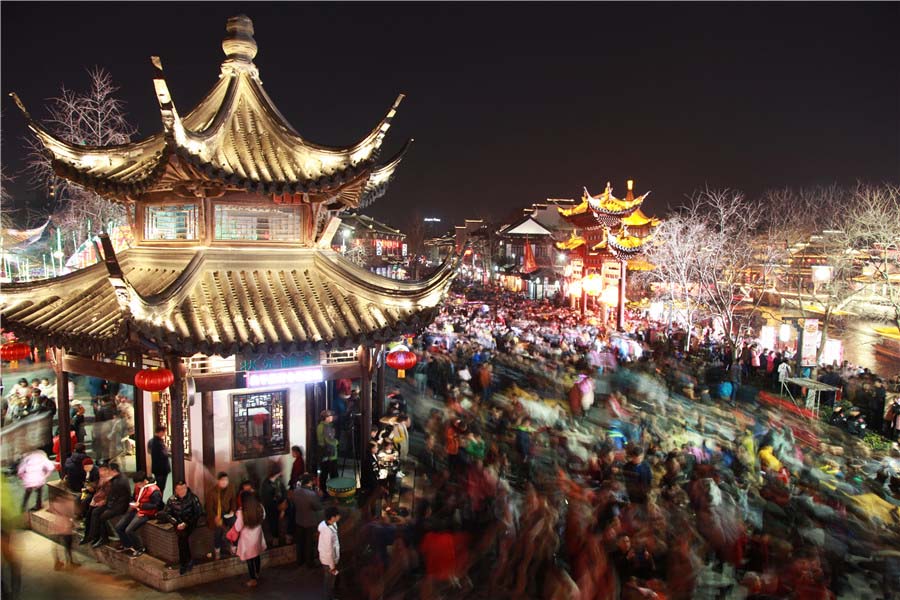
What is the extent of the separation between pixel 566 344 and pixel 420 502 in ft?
43.7

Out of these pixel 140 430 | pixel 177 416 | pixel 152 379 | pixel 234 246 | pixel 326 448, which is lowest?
pixel 326 448

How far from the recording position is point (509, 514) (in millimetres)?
7949

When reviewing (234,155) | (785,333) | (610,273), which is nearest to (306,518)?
(234,155)

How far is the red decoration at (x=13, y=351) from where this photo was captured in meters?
10.5

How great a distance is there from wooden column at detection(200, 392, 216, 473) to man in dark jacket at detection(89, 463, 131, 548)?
3.71 feet

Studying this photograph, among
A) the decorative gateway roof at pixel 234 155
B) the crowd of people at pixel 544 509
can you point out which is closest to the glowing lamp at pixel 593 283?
the crowd of people at pixel 544 509

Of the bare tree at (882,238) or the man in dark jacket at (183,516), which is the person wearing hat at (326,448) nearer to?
the man in dark jacket at (183,516)

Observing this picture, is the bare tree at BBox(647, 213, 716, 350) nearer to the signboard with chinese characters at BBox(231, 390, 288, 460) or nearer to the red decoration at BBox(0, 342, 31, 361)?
the signboard with chinese characters at BBox(231, 390, 288, 460)

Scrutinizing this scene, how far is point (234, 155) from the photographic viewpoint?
892 centimetres

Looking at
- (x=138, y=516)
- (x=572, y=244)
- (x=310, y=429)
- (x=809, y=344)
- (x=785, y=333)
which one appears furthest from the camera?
(x=572, y=244)

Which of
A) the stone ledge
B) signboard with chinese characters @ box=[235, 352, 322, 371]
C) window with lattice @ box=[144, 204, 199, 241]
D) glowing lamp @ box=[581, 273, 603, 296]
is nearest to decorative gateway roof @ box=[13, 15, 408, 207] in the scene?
window with lattice @ box=[144, 204, 199, 241]

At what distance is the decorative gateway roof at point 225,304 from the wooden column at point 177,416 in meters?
0.84

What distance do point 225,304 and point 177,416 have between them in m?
1.70

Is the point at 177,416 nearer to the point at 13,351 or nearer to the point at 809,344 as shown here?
the point at 13,351
